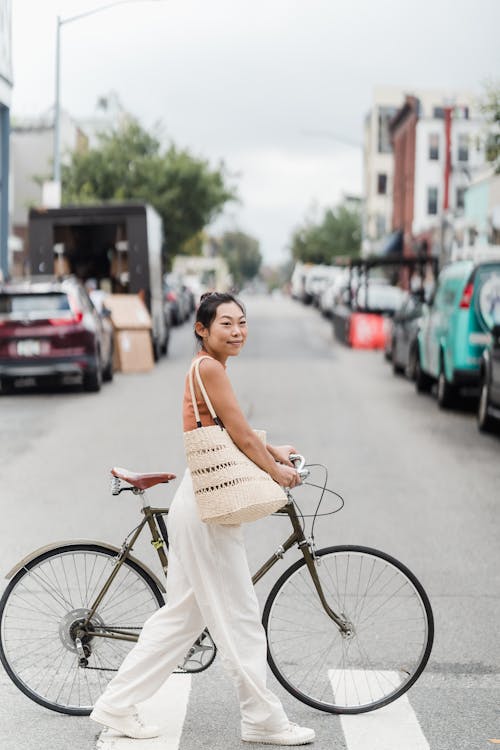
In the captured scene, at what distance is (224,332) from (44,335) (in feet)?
46.1

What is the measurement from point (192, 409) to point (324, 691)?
4.36ft

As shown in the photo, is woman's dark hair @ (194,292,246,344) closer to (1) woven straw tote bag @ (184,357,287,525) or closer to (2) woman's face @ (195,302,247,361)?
(2) woman's face @ (195,302,247,361)

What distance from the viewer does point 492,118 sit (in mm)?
20750

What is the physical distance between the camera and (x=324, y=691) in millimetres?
5039

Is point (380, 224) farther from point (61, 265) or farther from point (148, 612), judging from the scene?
point (148, 612)

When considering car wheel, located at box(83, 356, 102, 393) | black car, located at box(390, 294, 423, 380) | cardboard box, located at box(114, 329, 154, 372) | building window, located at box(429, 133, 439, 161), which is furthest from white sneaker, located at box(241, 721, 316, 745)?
building window, located at box(429, 133, 439, 161)

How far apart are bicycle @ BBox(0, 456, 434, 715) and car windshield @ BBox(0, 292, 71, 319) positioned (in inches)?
537

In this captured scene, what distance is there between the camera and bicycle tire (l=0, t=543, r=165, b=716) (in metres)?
4.87

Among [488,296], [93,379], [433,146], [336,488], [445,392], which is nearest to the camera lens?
[336,488]

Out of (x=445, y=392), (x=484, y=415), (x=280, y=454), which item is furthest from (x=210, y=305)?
(x=445, y=392)

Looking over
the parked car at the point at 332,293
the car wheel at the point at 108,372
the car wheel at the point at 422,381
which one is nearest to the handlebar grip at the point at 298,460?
the car wheel at the point at 422,381

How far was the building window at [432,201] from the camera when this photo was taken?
73250 mm

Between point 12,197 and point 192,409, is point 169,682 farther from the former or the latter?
point 12,197

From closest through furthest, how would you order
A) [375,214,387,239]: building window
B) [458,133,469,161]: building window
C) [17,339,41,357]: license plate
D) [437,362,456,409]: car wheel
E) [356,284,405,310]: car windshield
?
[437,362,456,409]: car wheel
[17,339,41,357]: license plate
[356,284,405,310]: car windshield
[458,133,469,161]: building window
[375,214,387,239]: building window
